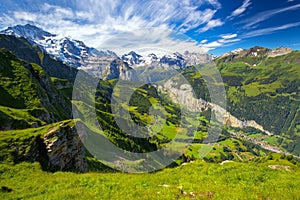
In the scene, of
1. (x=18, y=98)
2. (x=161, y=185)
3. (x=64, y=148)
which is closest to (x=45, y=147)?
(x=64, y=148)

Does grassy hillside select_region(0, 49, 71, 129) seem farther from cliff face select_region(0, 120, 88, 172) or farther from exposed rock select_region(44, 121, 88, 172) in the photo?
cliff face select_region(0, 120, 88, 172)

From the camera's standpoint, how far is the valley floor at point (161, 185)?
14305 millimetres

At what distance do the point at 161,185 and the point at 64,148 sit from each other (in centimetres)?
1765

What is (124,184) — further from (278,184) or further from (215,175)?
(278,184)

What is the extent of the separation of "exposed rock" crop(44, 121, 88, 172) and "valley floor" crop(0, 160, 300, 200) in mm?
4384

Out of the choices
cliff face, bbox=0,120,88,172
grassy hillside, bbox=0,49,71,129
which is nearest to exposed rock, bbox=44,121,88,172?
Result: cliff face, bbox=0,120,88,172

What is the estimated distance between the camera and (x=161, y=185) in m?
16.8

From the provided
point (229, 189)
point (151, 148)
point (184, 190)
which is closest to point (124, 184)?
point (184, 190)

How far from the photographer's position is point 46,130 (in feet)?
90.5

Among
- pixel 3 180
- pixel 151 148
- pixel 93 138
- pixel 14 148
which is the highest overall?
pixel 14 148

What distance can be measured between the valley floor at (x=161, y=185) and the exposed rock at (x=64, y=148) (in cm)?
438

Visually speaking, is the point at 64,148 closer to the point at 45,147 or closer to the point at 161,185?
the point at 45,147

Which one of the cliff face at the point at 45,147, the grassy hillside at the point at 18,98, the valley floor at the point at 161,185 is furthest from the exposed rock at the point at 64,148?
the grassy hillside at the point at 18,98

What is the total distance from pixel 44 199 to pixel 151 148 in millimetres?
182412
